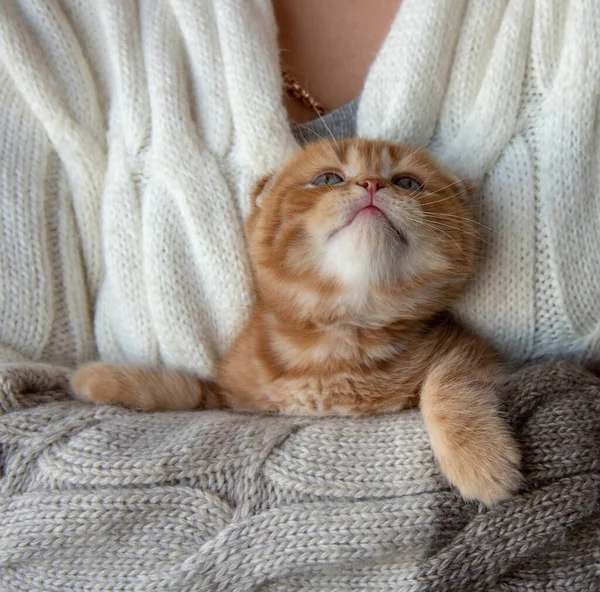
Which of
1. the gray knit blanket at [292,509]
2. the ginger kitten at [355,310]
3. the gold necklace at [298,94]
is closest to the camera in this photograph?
the gray knit blanket at [292,509]

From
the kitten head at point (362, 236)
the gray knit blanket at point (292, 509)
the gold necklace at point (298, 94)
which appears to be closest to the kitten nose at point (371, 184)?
the kitten head at point (362, 236)

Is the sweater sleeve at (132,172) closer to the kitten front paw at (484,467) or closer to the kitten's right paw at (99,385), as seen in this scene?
the kitten's right paw at (99,385)

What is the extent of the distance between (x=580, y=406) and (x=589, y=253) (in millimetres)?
315

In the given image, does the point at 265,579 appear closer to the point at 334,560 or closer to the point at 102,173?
the point at 334,560

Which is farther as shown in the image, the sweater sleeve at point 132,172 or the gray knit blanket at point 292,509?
the sweater sleeve at point 132,172

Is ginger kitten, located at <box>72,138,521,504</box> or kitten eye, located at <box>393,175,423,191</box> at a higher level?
kitten eye, located at <box>393,175,423,191</box>

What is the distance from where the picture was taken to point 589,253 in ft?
2.98

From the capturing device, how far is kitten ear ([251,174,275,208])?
0.99 m

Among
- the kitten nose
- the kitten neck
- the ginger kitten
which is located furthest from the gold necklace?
the kitten neck

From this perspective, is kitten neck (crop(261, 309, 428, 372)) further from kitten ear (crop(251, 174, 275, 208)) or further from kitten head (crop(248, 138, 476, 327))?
kitten ear (crop(251, 174, 275, 208))

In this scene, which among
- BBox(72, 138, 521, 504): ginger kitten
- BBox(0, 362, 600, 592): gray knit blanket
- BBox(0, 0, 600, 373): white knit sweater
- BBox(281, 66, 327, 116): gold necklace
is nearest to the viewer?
BBox(0, 362, 600, 592): gray knit blanket

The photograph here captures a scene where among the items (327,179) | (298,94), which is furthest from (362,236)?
(298,94)

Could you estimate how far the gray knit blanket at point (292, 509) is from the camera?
2.17 ft

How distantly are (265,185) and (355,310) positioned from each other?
0.33 m
